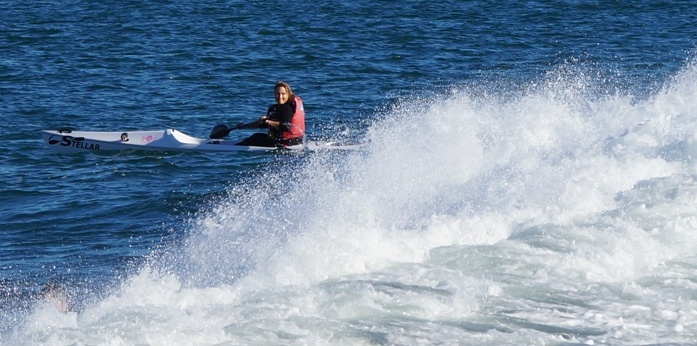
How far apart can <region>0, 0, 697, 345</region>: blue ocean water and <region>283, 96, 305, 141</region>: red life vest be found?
1.21 ft

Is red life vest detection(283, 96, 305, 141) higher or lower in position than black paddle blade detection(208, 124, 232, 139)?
higher

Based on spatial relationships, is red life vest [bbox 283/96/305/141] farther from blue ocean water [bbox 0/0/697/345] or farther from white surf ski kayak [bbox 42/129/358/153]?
blue ocean water [bbox 0/0/697/345]

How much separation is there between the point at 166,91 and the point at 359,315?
563 inches

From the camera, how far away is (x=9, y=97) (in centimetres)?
2134

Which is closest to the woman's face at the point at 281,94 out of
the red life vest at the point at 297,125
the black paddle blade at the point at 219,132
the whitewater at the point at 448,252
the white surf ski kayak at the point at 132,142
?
the red life vest at the point at 297,125

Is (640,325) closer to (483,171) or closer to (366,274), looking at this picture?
(366,274)

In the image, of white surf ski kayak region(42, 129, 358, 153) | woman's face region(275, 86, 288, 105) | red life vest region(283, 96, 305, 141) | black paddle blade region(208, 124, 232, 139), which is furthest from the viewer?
black paddle blade region(208, 124, 232, 139)

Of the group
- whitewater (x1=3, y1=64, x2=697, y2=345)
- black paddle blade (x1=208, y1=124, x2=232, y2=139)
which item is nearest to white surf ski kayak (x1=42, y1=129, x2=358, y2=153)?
black paddle blade (x1=208, y1=124, x2=232, y2=139)

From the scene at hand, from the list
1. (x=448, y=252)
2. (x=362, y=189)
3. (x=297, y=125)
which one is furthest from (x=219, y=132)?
(x=448, y=252)

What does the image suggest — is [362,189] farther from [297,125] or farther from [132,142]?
[132,142]

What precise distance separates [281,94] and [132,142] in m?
2.44

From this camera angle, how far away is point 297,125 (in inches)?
685

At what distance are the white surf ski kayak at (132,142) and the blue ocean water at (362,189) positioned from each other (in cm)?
18

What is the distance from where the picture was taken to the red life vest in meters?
17.3
